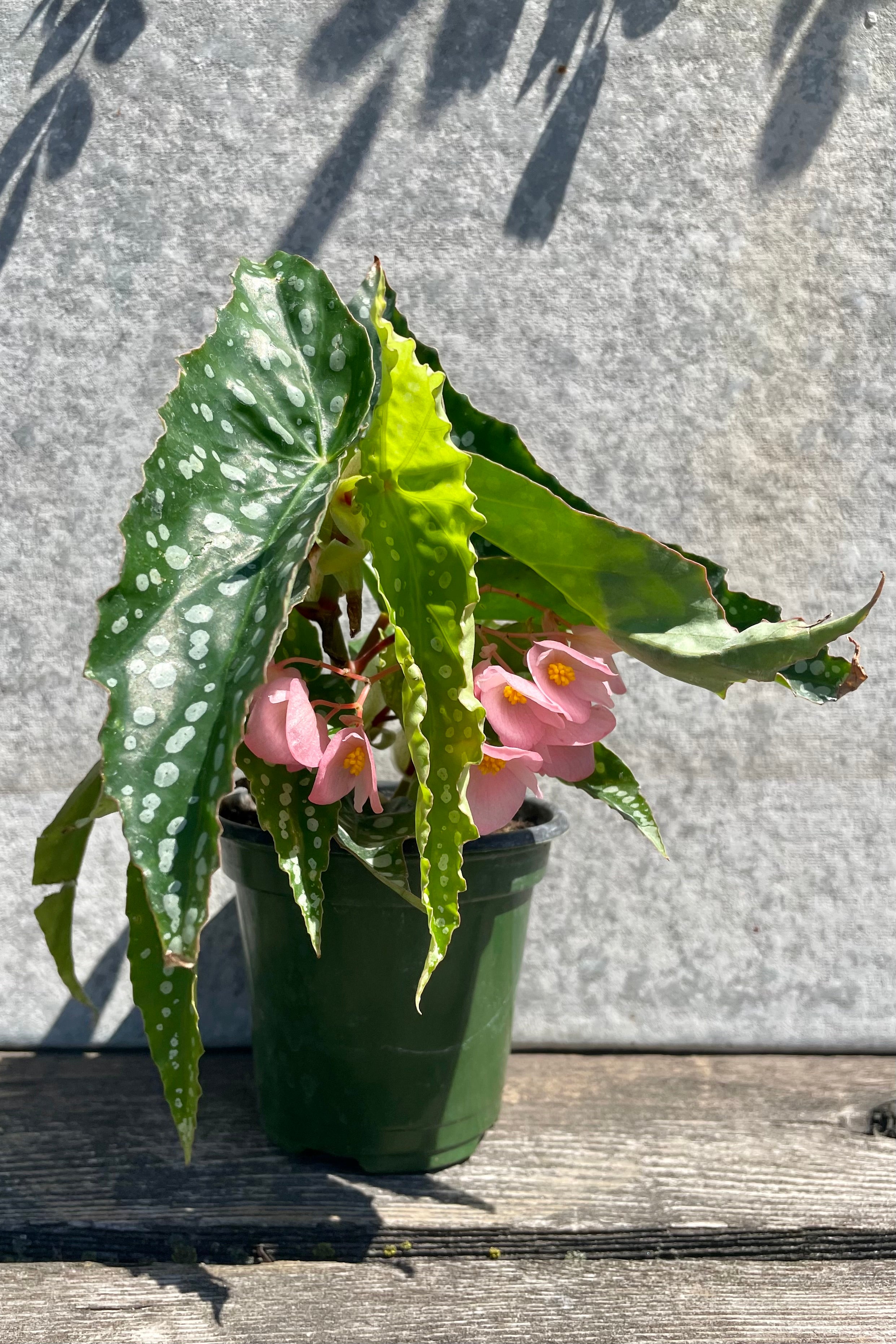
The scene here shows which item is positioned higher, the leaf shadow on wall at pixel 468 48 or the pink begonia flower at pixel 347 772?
the leaf shadow on wall at pixel 468 48

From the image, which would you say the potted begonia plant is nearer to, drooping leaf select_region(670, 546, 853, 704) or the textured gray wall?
drooping leaf select_region(670, 546, 853, 704)

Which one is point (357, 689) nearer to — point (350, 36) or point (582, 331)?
point (582, 331)

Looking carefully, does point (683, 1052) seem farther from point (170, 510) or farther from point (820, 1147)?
point (170, 510)

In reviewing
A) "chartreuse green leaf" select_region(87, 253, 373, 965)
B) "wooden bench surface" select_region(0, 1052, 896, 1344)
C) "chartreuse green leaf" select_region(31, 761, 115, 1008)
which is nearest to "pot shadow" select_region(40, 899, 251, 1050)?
"wooden bench surface" select_region(0, 1052, 896, 1344)

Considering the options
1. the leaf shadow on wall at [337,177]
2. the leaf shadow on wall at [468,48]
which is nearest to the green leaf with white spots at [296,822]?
the leaf shadow on wall at [337,177]

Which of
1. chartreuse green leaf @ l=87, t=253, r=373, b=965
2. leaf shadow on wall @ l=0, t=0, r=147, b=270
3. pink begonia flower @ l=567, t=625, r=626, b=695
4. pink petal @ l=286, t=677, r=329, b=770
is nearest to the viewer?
chartreuse green leaf @ l=87, t=253, r=373, b=965

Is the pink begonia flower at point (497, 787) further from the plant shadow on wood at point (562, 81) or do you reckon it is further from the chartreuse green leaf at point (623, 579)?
the plant shadow on wood at point (562, 81)
